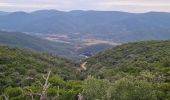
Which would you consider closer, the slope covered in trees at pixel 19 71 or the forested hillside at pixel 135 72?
the forested hillside at pixel 135 72

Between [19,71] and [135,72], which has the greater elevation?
[135,72]

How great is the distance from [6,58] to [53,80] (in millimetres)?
23027

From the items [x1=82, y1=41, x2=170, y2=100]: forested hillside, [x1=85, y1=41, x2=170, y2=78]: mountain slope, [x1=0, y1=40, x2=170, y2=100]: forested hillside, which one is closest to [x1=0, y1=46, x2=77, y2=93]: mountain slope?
[x1=0, y1=40, x2=170, y2=100]: forested hillside

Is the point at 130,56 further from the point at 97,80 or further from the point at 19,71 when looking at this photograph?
the point at 97,80

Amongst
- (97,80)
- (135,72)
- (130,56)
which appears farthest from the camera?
(130,56)

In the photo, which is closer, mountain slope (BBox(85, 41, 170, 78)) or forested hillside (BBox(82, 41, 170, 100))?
forested hillside (BBox(82, 41, 170, 100))

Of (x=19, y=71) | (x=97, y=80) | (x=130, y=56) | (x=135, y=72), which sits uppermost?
(x=97, y=80)

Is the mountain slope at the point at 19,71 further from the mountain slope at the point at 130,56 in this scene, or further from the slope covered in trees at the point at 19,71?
the mountain slope at the point at 130,56

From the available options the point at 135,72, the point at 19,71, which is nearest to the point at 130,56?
the point at 135,72

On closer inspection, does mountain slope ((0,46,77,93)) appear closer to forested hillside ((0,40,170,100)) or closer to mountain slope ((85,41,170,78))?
forested hillside ((0,40,170,100))

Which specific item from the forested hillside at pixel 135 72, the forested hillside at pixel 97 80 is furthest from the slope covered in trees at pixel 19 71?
the forested hillside at pixel 135 72

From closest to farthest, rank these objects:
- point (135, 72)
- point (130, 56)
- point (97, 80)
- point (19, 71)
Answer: point (97, 80) → point (135, 72) → point (19, 71) → point (130, 56)

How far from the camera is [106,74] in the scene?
50.8 m

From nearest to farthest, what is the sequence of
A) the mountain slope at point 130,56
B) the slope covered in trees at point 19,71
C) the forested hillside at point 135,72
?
the forested hillside at point 135,72 < the slope covered in trees at point 19,71 < the mountain slope at point 130,56
